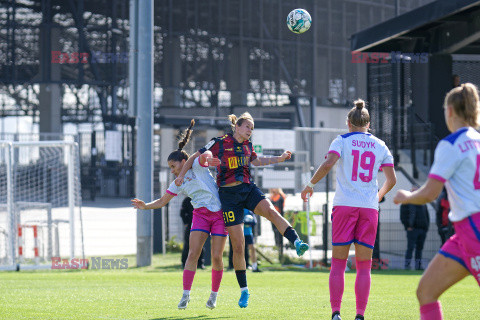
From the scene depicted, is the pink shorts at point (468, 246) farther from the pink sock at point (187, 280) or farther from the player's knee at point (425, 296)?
the pink sock at point (187, 280)

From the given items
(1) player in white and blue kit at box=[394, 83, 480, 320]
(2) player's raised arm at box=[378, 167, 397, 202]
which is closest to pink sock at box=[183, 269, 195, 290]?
(2) player's raised arm at box=[378, 167, 397, 202]

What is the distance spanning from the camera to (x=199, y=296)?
10.5m

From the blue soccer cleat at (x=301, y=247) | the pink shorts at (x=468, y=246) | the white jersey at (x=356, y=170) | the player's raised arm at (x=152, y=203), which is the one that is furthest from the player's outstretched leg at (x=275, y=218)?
the pink shorts at (x=468, y=246)

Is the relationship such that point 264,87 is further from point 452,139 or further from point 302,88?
point 452,139

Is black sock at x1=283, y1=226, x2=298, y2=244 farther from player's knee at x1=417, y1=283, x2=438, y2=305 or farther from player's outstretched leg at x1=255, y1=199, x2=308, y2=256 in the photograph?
player's knee at x1=417, y1=283, x2=438, y2=305

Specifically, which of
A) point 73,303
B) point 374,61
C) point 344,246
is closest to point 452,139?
point 344,246

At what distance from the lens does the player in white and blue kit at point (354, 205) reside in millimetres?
7160

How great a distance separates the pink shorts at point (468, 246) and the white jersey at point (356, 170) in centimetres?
210

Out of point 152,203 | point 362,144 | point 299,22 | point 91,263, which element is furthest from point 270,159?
point 91,263

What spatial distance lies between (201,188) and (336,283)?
7.04ft

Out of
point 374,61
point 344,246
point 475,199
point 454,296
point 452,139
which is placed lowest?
point 454,296

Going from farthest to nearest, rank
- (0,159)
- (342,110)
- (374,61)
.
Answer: (342,110) < (374,61) < (0,159)

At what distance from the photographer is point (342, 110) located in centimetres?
4722

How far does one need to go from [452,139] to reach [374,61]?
17747mm
